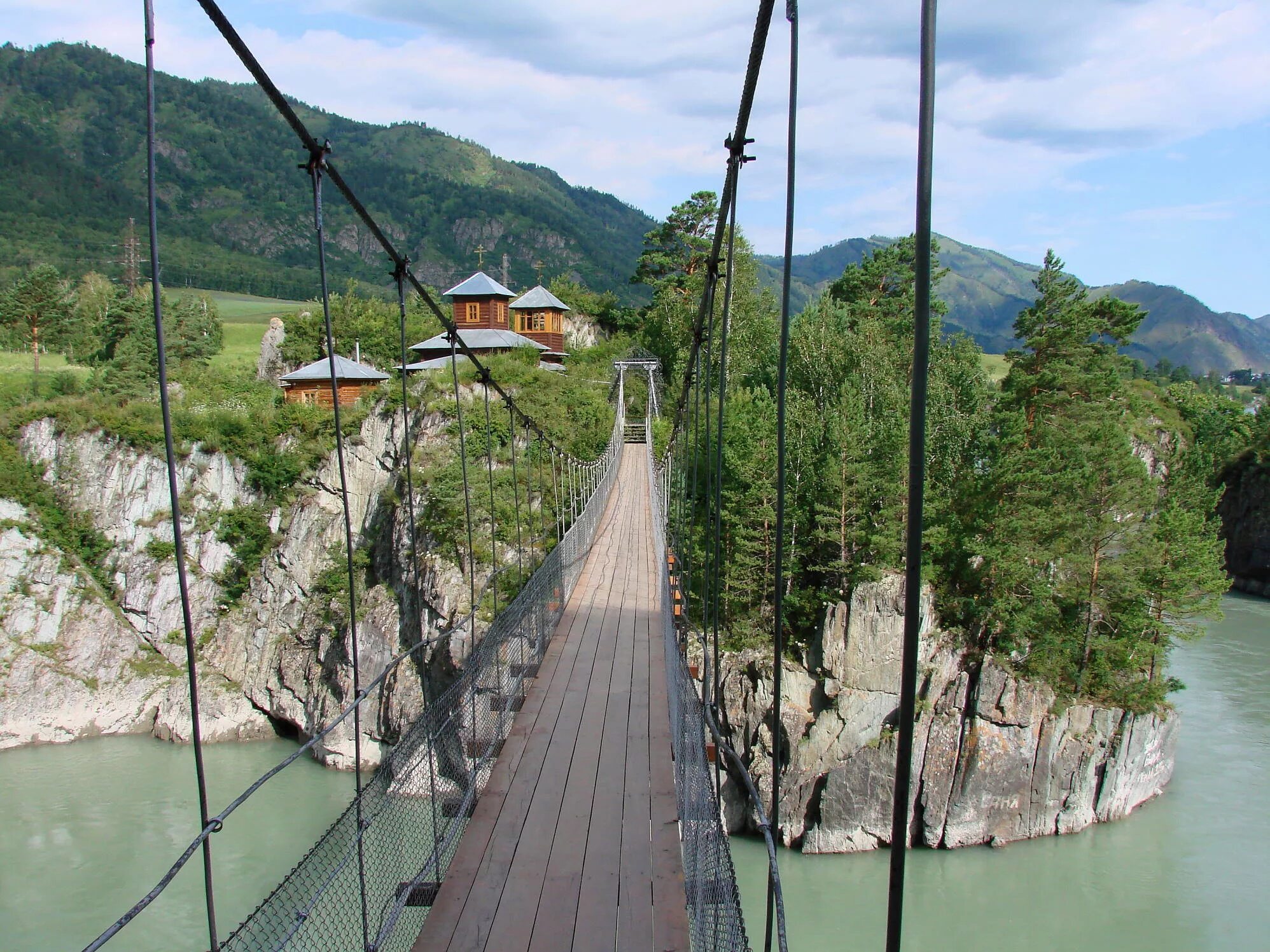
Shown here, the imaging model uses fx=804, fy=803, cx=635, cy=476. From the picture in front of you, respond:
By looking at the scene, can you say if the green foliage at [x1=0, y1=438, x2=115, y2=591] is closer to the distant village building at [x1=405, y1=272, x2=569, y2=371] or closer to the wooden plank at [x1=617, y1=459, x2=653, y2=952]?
the distant village building at [x1=405, y1=272, x2=569, y2=371]

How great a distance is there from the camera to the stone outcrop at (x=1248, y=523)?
29625 millimetres

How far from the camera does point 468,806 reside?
10.5 feet

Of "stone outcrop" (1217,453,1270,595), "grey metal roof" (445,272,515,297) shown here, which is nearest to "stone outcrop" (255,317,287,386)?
"grey metal roof" (445,272,515,297)

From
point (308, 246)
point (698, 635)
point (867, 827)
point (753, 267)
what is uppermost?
point (308, 246)

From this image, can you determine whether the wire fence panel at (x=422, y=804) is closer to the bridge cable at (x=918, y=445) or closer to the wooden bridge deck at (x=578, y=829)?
the wooden bridge deck at (x=578, y=829)

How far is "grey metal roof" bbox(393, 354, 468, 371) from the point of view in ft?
67.3

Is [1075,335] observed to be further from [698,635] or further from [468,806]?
[468,806]

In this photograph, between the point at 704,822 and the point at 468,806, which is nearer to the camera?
the point at 704,822

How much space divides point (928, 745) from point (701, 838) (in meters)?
12.1

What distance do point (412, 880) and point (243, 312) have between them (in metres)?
52.2

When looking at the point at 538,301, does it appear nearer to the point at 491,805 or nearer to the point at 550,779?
the point at 550,779

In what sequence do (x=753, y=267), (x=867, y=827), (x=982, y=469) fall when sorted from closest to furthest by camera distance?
1. (x=867, y=827)
2. (x=982, y=469)
3. (x=753, y=267)

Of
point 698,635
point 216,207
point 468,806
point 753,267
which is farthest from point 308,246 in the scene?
point 468,806

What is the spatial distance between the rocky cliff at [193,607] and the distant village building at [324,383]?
8.94 feet
